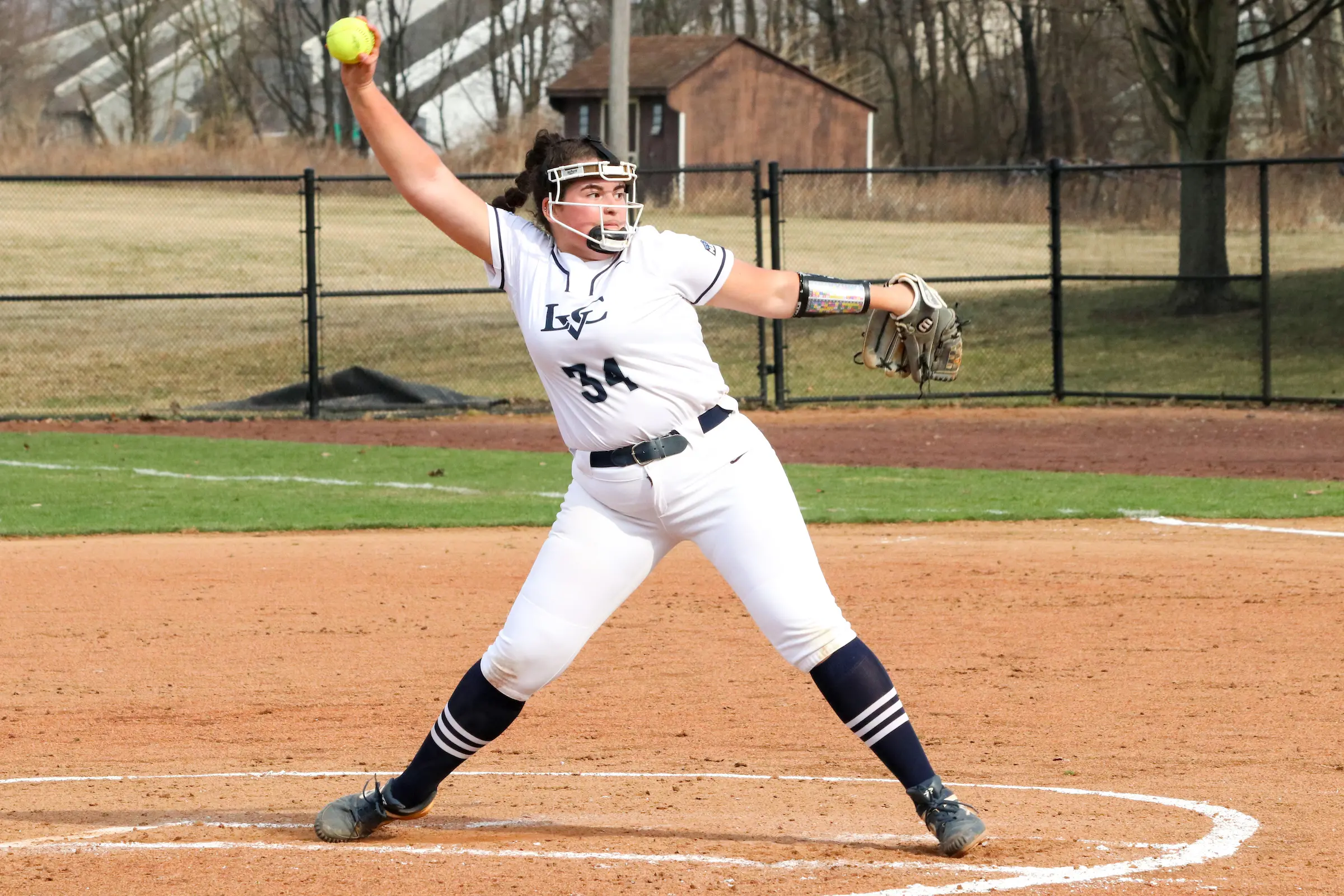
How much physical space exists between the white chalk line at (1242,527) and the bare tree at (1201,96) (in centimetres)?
1115

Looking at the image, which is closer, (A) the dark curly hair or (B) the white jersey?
(B) the white jersey

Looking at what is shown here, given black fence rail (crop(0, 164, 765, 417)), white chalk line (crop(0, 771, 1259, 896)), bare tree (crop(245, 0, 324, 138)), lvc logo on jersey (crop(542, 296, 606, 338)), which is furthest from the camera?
bare tree (crop(245, 0, 324, 138))

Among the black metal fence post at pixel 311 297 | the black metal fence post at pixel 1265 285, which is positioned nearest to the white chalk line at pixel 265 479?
the black metal fence post at pixel 311 297

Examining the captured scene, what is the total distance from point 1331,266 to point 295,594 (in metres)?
21.6

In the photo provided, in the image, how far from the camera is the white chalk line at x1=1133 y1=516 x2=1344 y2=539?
1058 cm

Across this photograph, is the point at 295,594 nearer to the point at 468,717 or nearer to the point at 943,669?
the point at 943,669

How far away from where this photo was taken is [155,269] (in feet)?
104

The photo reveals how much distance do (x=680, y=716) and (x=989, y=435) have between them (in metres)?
10.2

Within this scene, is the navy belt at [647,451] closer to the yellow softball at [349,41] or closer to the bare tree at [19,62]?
the yellow softball at [349,41]

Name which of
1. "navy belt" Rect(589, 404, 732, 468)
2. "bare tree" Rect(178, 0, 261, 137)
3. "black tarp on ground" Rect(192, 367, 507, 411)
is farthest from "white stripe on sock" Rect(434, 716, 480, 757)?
"bare tree" Rect(178, 0, 261, 137)

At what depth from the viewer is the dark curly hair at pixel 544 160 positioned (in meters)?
4.62

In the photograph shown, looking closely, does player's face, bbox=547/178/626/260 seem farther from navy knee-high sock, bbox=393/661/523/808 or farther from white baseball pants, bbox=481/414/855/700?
navy knee-high sock, bbox=393/661/523/808

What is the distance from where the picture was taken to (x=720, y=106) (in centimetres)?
4872

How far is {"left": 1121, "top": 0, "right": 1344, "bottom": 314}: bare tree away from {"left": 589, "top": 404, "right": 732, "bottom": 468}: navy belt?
18237mm
